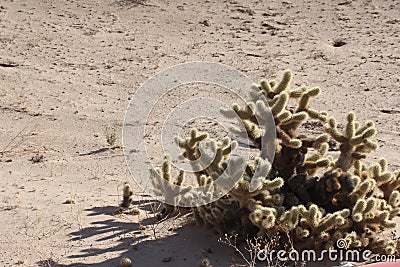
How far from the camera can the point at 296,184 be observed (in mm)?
5586

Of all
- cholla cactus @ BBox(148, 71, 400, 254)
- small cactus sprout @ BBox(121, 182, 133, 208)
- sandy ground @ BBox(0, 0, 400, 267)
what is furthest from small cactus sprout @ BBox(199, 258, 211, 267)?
small cactus sprout @ BBox(121, 182, 133, 208)

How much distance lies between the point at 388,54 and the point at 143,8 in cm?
469

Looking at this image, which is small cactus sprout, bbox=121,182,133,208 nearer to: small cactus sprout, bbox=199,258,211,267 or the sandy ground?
the sandy ground

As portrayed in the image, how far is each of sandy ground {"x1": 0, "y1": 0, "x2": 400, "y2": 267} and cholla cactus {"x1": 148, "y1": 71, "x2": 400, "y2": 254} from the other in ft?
1.26

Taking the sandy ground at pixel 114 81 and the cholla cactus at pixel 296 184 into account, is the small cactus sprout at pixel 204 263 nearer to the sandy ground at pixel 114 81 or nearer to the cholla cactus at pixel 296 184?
the sandy ground at pixel 114 81

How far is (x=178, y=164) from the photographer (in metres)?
7.45

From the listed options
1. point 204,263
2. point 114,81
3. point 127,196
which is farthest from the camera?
point 114,81

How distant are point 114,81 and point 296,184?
5.52m

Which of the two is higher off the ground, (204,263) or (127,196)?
(204,263)

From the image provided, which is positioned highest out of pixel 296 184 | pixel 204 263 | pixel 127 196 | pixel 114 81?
pixel 296 184

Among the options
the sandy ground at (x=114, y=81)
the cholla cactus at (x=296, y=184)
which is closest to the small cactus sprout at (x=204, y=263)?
the sandy ground at (x=114, y=81)

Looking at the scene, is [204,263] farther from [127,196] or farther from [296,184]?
[127,196]

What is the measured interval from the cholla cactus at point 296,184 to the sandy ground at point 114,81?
384mm

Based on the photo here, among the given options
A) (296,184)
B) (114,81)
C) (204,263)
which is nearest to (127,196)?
(204,263)
